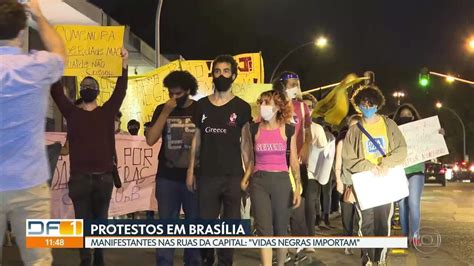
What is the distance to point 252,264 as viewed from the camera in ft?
26.3

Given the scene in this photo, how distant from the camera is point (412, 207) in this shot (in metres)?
9.13

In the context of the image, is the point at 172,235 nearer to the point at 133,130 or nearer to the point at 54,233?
the point at 54,233

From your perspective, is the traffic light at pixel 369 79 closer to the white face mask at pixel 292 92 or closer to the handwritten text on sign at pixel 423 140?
the handwritten text on sign at pixel 423 140

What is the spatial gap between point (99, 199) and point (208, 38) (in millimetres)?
57702

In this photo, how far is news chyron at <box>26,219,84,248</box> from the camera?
13.2 feet

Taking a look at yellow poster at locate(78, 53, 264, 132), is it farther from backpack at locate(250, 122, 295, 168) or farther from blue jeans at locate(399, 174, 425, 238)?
backpack at locate(250, 122, 295, 168)

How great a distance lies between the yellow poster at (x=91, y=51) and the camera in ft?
35.8

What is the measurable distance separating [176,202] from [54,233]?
1.84 meters

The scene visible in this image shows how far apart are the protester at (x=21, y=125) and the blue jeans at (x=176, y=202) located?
2746 millimetres

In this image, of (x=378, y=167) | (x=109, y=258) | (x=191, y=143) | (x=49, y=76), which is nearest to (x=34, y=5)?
(x=49, y=76)

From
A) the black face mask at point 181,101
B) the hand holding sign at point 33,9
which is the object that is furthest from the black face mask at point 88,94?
the hand holding sign at point 33,9

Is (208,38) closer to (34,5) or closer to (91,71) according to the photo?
(91,71)

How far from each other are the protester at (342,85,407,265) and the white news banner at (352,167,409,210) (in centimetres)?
8

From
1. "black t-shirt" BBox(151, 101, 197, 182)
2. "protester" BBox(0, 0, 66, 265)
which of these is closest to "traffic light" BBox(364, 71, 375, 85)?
"black t-shirt" BBox(151, 101, 197, 182)
